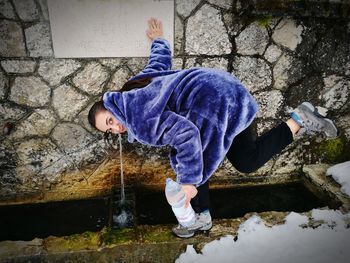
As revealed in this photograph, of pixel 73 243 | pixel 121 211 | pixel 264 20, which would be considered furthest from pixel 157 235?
pixel 264 20

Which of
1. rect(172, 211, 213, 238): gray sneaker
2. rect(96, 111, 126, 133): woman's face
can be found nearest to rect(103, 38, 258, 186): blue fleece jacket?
rect(96, 111, 126, 133): woman's face

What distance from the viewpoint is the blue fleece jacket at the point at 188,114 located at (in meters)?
2.18

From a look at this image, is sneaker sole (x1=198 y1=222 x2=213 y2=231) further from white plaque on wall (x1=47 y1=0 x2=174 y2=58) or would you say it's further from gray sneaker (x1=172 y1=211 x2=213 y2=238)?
white plaque on wall (x1=47 y1=0 x2=174 y2=58)

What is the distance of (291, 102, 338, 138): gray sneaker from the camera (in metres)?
2.70

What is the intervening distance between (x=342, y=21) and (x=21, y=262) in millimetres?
3749

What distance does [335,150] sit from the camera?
3.75 meters

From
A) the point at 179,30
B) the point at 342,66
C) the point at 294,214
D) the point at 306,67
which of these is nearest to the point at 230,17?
the point at 179,30

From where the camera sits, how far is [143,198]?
3.57 metres

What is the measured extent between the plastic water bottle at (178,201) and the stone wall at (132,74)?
1.09 metres

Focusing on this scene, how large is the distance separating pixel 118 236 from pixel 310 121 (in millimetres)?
1981

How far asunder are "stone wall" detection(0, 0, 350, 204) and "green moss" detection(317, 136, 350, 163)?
22 mm

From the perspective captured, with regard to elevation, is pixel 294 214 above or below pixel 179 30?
below

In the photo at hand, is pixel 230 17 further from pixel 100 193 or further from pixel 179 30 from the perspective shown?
pixel 100 193

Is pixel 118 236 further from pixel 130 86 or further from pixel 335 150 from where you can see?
pixel 335 150
